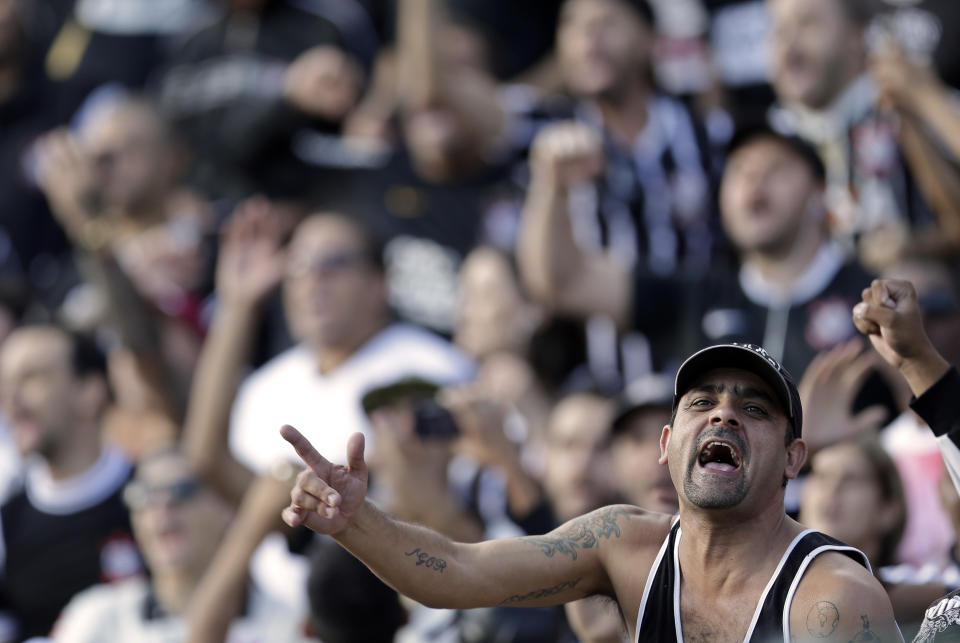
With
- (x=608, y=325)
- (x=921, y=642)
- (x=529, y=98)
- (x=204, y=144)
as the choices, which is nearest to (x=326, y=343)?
(x=608, y=325)

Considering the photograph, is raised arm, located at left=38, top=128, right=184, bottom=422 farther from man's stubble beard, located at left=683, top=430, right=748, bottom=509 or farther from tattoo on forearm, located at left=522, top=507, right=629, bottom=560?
man's stubble beard, located at left=683, top=430, right=748, bottom=509

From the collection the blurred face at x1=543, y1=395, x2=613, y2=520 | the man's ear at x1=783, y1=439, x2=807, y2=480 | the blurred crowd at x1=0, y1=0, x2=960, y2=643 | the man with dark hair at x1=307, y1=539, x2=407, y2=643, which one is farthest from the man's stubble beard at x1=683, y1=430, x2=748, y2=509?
the blurred face at x1=543, y1=395, x2=613, y2=520

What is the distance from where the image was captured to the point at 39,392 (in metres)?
7.27

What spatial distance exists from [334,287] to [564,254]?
1.02 meters

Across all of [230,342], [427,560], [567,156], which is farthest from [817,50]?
[427,560]

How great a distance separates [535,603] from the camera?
3.78 m

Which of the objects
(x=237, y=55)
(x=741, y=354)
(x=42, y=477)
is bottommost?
(x=42, y=477)

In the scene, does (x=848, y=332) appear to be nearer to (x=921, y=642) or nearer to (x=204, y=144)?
(x=921, y=642)

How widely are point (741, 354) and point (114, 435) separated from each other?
471 cm

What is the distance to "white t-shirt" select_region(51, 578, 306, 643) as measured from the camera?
5906mm

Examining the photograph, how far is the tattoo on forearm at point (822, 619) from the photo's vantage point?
329 cm

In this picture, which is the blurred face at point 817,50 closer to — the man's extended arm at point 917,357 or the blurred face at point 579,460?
the blurred face at point 579,460

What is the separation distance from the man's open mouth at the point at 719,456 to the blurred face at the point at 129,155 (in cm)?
539

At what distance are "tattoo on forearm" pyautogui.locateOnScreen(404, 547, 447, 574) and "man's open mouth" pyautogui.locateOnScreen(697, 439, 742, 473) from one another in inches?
25.7
